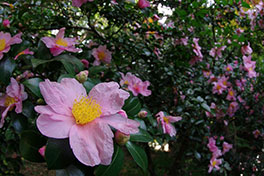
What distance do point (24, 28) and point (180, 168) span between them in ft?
7.05

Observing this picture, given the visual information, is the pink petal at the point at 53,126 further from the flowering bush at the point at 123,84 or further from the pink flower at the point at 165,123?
the pink flower at the point at 165,123

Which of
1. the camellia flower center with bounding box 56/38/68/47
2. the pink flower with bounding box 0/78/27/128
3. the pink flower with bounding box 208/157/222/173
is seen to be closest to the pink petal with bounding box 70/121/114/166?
the pink flower with bounding box 0/78/27/128

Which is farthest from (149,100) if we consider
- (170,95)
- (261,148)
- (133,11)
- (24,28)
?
(261,148)

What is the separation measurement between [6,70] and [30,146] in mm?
346

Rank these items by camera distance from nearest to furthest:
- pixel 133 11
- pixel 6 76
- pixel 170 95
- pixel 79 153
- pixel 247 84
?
pixel 79 153, pixel 6 76, pixel 133 11, pixel 170 95, pixel 247 84

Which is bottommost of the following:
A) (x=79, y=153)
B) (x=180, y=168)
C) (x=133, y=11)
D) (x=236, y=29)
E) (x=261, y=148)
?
(x=180, y=168)

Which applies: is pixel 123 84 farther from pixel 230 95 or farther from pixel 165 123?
pixel 230 95

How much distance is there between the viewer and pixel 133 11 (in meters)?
1.39

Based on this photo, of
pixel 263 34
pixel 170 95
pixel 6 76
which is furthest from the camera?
pixel 263 34

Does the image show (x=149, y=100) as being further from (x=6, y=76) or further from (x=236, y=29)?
(x=6, y=76)

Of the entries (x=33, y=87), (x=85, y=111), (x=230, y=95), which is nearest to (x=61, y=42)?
(x=33, y=87)

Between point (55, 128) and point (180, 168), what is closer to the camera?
point (55, 128)

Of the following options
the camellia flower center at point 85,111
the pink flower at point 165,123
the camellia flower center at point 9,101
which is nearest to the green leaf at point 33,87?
the camellia flower center at point 85,111

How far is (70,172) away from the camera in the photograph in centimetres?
51
